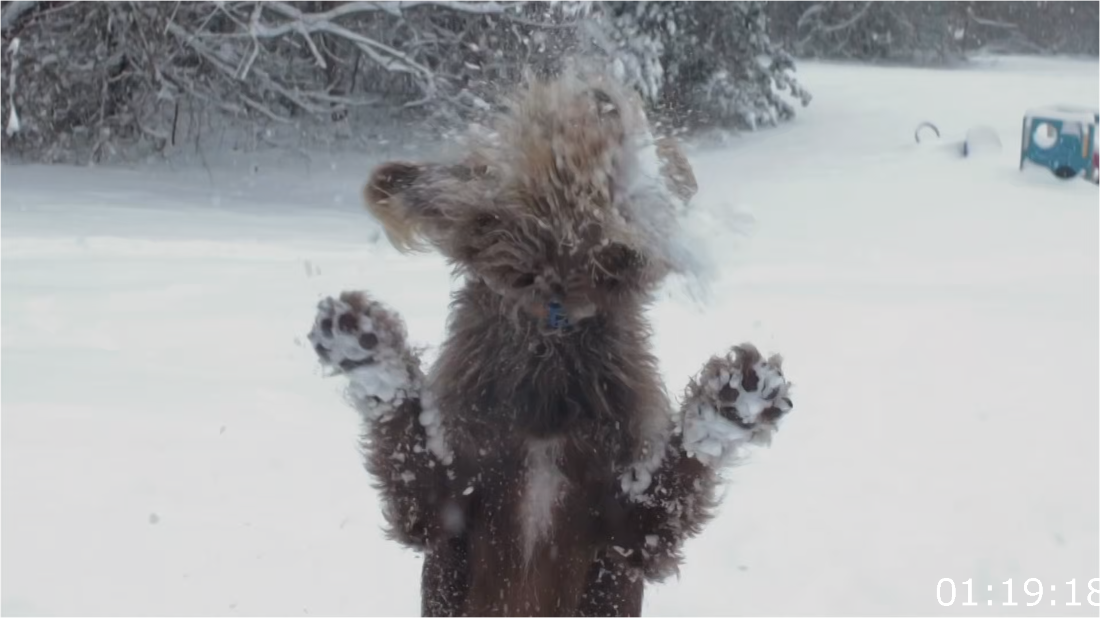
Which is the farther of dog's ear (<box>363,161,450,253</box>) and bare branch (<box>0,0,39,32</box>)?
bare branch (<box>0,0,39,32</box>)

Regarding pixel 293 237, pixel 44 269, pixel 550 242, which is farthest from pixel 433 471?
Result: pixel 293 237

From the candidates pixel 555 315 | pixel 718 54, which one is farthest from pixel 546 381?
pixel 718 54

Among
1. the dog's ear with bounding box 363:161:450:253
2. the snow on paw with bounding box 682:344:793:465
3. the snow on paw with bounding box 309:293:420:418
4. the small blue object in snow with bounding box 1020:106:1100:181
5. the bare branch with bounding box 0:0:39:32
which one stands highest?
the dog's ear with bounding box 363:161:450:253

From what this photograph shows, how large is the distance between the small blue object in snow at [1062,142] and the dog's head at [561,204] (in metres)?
13.6

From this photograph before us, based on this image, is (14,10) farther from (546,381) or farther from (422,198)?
(546,381)

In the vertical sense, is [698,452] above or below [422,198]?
below

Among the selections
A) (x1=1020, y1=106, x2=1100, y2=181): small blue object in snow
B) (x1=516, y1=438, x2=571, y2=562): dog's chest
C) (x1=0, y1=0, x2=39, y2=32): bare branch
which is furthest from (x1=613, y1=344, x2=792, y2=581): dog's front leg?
(x1=1020, y1=106, x2=1100, y2=181): small blue object in snow

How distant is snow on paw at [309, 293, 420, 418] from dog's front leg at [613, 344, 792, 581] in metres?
0.44

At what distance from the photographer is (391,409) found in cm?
204

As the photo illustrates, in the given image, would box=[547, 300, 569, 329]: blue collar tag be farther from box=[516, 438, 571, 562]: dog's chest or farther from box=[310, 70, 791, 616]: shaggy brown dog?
box=[516, 438, 571, 562]: dog's chest

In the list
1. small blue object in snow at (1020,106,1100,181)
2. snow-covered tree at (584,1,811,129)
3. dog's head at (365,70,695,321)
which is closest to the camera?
dog's head at (365,70,695,321)

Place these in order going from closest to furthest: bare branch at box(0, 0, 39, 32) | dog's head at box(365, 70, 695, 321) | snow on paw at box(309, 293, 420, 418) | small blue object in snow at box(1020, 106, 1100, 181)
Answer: dog's head at box(365, 70, 695, 321) → snow on paw at box(309, 293, 420, 418) → bare branch at box(0, 0, 39, 32) → small blue object in snow at box(1020, 106, 1100, 181)

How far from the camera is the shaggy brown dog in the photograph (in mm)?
1854

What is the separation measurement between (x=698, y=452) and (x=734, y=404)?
Result: 135 millimetres
